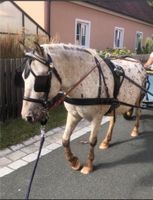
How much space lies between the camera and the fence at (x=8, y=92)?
6809mm

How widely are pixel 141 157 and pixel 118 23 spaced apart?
1621 centimetres

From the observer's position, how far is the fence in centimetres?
681

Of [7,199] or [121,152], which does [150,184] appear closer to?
[121,152]

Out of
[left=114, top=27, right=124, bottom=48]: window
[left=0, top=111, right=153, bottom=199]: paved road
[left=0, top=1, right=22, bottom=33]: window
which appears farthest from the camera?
[left=114, top=27, right=124, bottom=48]: window

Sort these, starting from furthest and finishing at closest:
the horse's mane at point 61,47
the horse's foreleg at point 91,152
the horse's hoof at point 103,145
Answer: the horse's hoof at point 103,145 → the horse's foreleg at point 91,152 → the horse's mane at point 61,47

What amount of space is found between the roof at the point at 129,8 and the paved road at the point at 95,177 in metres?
11.3

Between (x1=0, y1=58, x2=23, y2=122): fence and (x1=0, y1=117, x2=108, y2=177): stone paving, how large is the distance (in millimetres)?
1172

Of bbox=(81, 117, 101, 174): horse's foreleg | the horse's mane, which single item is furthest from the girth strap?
the horse's mane

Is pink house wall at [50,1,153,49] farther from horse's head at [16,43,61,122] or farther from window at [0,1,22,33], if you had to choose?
horse's head at [16,43,61,122]

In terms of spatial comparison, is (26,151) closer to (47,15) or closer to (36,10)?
(47,15)

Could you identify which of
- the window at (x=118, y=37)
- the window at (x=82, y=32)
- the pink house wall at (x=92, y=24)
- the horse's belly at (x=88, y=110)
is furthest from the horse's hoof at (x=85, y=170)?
the window at (x=118, y=37)

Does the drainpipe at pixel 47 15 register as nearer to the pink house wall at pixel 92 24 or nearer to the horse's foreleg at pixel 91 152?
the pink house wall at pixel 92 24

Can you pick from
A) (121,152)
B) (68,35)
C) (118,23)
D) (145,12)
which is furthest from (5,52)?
(145,12)

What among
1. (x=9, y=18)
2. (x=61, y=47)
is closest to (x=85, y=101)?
(x=61, y=47)
